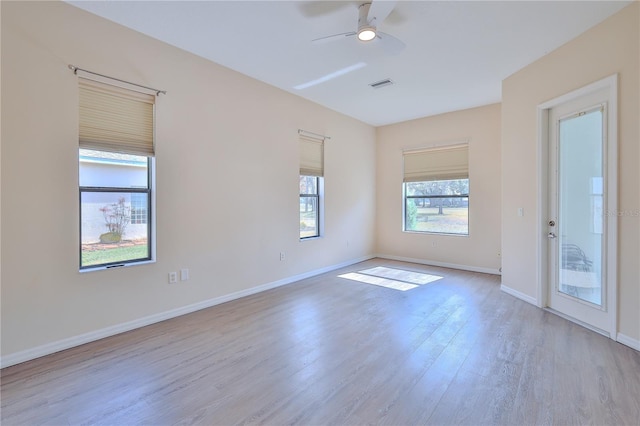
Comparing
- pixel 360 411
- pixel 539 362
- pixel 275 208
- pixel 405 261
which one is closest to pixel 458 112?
pixel 405 261

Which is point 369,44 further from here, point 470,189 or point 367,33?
point 470,189

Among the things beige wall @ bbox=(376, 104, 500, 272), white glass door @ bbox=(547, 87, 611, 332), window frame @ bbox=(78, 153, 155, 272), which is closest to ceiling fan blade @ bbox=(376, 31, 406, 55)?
white glass door @ bbox=(547, 87, 611, 332)

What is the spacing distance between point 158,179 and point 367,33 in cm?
255

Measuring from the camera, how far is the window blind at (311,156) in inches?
203

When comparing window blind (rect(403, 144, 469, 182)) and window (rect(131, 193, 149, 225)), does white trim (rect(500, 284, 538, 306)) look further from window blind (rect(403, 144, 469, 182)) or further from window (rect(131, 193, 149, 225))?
window (rect(131, 193, 149, 225))

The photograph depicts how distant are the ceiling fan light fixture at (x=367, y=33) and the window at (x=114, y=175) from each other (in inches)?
88.9

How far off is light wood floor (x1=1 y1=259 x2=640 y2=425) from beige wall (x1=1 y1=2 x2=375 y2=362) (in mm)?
463

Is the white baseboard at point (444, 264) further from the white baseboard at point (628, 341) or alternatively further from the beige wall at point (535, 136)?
the white baseboard at point (628, 341)

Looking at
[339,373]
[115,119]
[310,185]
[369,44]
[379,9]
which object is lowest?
[339,373]

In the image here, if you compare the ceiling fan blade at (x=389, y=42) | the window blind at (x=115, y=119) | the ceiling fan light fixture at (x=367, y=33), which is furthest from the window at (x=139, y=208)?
the ceiling fan blade at (x=389, y=42)

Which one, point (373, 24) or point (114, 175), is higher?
point (373, 24)

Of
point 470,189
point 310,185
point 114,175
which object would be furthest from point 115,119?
point 470,189

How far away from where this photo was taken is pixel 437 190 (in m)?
6.16

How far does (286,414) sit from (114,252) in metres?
2.40
